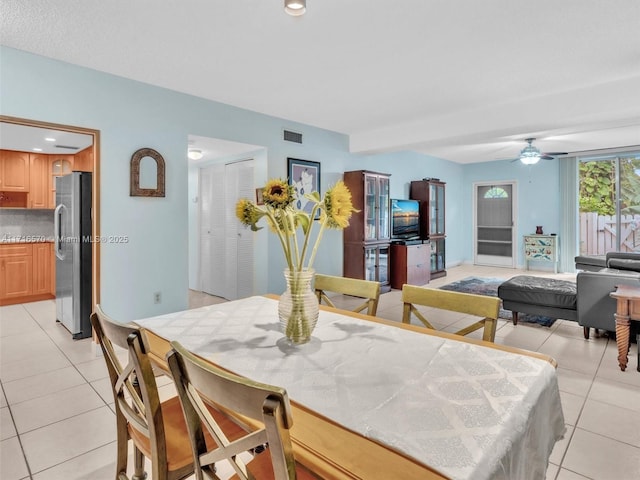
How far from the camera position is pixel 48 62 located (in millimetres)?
3047

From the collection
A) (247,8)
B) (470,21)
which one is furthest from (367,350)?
(470,21)

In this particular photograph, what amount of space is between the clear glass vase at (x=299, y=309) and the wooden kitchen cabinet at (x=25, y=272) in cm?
557

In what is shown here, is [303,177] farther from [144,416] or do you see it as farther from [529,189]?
[529,189]

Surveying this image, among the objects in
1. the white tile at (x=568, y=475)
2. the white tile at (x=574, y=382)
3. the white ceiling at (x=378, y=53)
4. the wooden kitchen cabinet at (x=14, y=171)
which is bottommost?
the white tile at (x=568, y=475)

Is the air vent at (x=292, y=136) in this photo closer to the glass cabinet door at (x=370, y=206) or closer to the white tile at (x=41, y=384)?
the glass cabinet door at (x=370, y=206)

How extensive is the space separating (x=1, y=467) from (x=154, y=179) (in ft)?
8.32

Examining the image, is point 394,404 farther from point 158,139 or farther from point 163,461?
point 158,139

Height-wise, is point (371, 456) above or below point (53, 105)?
below

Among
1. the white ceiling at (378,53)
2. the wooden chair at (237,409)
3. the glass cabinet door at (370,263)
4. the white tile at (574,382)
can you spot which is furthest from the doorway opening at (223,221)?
the wooden chair at (237,409)

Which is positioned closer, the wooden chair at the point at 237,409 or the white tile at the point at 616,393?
the wooden chair at the point at 237,409

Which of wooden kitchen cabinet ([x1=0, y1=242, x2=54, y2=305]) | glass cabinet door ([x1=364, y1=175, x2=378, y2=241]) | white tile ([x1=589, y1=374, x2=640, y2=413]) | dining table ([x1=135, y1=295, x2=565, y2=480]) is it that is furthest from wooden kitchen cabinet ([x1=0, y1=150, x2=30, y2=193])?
white tile ([x1=589, y1=374, x2=640, y2=413])

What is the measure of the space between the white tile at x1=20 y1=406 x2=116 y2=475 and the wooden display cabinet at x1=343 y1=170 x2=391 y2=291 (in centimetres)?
395

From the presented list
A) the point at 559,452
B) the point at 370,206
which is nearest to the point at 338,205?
the point at 559,452

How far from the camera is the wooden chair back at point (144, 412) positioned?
3.53 ft
